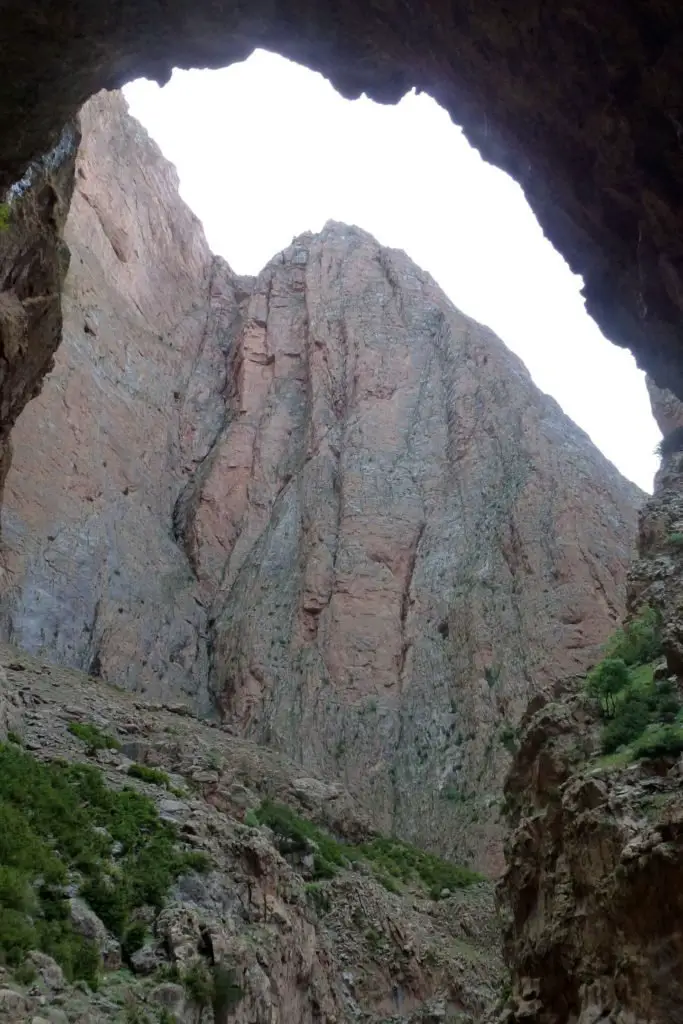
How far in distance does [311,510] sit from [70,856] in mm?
36821

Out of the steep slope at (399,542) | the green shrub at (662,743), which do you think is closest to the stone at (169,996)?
the green shrub at (662,743)

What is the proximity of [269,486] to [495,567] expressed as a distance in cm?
1639

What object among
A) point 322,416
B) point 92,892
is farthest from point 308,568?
point 92,892

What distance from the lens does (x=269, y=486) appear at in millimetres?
54562

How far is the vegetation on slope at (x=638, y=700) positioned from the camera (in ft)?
35.5

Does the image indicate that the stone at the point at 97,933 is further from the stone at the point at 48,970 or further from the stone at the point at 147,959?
the stone at the point at 48,970

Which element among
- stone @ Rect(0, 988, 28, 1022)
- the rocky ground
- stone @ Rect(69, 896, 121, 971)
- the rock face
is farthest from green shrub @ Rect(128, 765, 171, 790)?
the rock face

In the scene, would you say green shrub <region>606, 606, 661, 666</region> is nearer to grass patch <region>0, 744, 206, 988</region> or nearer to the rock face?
grass patch <region>0, 744, 206, 988</region>

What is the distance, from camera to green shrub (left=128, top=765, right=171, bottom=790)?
20672mm

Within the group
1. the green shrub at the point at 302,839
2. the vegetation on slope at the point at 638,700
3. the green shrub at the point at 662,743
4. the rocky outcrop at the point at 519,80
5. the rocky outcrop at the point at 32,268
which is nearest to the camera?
the rocky outcrop at the point at 519,80

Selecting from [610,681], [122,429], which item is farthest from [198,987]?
[122,429]

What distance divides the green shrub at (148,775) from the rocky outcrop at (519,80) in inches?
554

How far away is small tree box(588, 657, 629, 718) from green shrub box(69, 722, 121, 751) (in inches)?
540

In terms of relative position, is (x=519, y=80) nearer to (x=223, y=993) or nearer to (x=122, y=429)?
(x=223, y=993)
